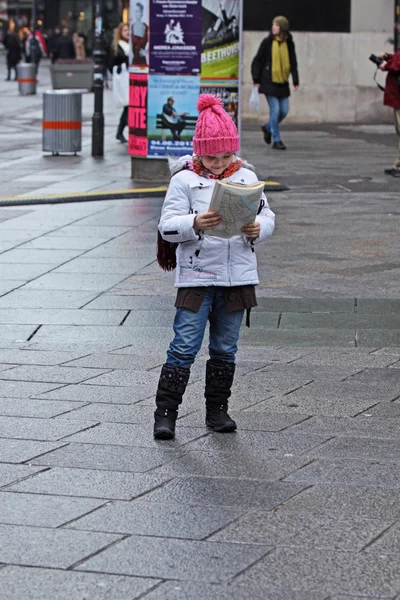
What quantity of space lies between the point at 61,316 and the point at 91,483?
3.43 meters

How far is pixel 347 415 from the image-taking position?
5.92 metres

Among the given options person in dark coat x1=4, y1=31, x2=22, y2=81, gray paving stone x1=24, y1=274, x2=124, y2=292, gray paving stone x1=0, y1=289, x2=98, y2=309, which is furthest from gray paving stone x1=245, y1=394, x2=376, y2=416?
person in dark coat x1=4, y1=31, x2=22, y2=81

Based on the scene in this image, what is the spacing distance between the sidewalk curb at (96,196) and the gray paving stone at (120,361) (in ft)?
21.6

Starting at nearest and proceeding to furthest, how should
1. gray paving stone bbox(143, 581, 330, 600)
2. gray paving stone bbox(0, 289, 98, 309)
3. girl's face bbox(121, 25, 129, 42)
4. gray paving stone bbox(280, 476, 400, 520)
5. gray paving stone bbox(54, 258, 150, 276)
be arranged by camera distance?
gray paving stone bbox(143, 581, 330, 600), gray paving stone bbox(280, 476, 400, 520), gray paving stone bbox(0, 289, 98, 309), gray paving stone bbox(54, 258, 150, 276), girl's face bbox(121, 25, 129, 42)

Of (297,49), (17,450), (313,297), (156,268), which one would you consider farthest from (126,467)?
(297,49)

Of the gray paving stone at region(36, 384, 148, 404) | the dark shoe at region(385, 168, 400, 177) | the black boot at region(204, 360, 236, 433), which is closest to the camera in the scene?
the black boot at region(204, 360, 236, 433)

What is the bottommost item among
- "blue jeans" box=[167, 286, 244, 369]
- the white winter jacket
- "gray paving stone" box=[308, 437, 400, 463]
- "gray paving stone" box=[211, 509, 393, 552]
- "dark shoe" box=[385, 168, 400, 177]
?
"gray paving stone" box=[211, 509, 393, 552]

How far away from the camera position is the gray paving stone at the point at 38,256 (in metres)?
10.1

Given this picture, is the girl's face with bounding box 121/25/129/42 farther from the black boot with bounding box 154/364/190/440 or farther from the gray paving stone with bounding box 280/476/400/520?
the gray paving stone with bounding box 280/476/400/520

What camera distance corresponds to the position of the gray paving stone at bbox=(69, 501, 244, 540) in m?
4.33

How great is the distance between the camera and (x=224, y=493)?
15.7ft

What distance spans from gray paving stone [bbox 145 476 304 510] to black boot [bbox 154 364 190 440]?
56 centimetres

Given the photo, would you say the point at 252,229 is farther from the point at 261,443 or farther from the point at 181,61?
the point at 181,61

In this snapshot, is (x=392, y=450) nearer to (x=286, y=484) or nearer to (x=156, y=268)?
(x=286, y=484)
